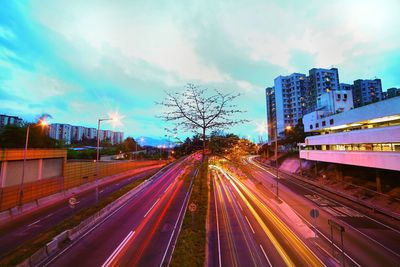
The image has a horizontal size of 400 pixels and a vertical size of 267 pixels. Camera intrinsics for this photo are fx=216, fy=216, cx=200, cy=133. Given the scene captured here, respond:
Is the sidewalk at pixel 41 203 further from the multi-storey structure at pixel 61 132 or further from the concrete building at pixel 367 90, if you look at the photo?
the concrete building at pixel 367 90

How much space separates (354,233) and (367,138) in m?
15.4

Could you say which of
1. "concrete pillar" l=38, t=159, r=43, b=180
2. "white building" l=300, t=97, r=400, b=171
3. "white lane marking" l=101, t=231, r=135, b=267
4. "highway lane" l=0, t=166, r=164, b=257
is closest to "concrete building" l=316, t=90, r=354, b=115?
"white building" l=300, t=97, r=400, b=171

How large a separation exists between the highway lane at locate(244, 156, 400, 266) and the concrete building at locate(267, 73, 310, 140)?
70.6 metres

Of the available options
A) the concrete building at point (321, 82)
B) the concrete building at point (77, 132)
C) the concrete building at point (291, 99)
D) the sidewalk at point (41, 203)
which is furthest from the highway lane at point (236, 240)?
the concrete building at point (77, 132)

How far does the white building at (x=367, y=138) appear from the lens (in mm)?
24000

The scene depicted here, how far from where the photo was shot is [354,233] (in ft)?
58.3

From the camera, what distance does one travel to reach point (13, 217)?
20.0 meters

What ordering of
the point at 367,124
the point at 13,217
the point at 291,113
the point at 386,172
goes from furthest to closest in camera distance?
1. the point at 291,113
2. the point at 367,124
3. the point at 386,172
4. the point at 13,217

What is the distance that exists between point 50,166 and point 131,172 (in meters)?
24.8

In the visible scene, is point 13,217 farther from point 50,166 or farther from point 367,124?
point 367,124

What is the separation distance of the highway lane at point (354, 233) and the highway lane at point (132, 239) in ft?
25.9

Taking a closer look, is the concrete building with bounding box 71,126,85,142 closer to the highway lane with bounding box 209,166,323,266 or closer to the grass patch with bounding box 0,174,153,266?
the grass patch with bounding box 0,174,153,266

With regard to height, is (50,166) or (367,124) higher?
(367,124)

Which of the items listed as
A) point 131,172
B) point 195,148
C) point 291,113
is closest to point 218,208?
point 195,148
